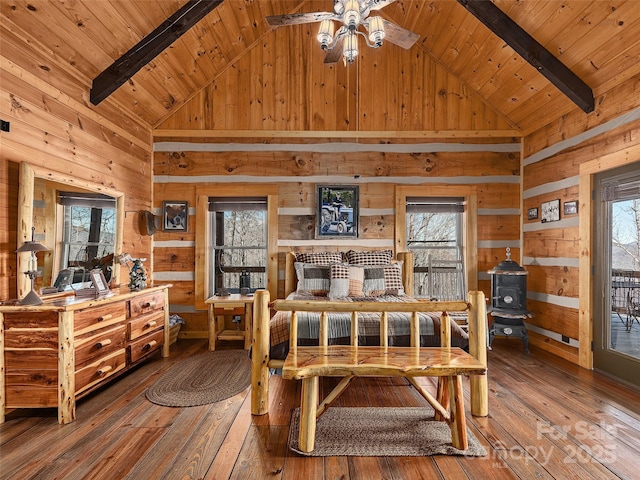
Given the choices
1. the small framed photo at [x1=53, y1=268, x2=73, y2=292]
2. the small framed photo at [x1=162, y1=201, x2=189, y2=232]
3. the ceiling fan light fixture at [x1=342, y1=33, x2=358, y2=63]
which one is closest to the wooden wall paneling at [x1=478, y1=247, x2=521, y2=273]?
the ceiling fan light fixture at [x1=342, y1=33, x2=358, y2=63]

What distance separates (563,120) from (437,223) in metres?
1.87

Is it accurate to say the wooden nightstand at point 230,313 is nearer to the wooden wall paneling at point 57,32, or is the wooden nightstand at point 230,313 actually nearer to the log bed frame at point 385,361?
the log bed frame at point 385,361

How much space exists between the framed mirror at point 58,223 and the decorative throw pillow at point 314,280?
2091 mm

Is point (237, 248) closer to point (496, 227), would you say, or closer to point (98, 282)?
point (98, 282)

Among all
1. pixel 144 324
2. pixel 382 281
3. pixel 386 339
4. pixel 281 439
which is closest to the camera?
pixel 281 439

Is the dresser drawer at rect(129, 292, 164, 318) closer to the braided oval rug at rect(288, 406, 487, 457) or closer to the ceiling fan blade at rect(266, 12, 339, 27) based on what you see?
the braided oval rug at rect(288, 406, 487, 457)

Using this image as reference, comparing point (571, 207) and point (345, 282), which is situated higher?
point (571, 207)

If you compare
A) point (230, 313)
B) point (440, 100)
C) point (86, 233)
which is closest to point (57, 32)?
point (86, 233)

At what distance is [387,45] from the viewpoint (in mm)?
4578

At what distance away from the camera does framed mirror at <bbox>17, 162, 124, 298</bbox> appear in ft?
8.45

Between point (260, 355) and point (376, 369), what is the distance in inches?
37.4

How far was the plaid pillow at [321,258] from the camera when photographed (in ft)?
14.0

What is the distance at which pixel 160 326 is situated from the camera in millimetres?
3752

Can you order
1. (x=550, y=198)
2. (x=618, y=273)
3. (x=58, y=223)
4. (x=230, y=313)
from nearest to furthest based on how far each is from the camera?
(x=58, y=223) < (x=618, y=273) < (x=550, y=198) < (x=230, y=313)
